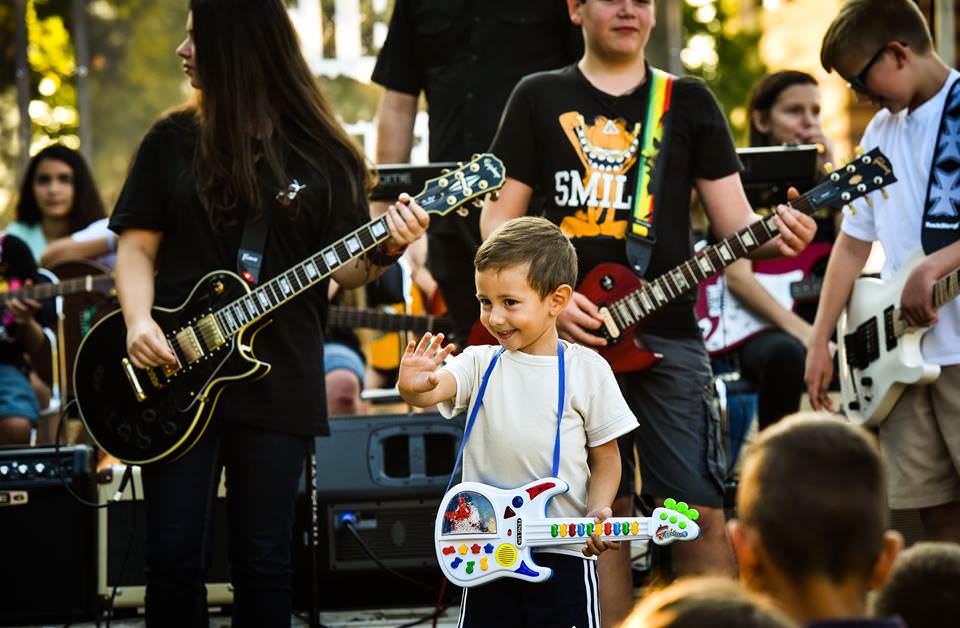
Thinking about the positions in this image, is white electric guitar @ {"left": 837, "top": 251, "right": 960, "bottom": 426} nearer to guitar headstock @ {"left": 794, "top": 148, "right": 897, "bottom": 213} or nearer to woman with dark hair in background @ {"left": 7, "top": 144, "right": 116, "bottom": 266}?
guitar headstock @ {"left": 794, "top": 148, "right": 897, "bottom": 213}

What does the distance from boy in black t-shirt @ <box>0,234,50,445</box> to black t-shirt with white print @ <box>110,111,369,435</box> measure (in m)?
2.31

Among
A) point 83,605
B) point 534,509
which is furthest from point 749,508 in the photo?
point 83,605

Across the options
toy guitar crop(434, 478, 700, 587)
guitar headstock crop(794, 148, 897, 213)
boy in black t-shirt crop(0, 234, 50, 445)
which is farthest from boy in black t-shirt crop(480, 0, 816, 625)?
boy in black t-shirt crop(0, 234, 50, 445)

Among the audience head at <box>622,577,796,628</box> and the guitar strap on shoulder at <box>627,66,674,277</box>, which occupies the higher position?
the guitar strap on shoulder at <box>627,66,674,277</box>

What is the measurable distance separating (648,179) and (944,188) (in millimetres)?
918

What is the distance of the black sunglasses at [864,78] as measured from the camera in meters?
4.25

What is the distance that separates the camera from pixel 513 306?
337 cm

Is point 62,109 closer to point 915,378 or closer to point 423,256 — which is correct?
point 423,256

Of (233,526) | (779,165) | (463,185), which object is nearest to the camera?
(233,526)

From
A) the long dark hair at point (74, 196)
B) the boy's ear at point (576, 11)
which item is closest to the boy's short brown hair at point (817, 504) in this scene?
the boy's ear at point (576, 11)

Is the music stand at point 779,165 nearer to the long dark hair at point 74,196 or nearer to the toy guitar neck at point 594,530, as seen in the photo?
the toy guitar neck at point 594,530

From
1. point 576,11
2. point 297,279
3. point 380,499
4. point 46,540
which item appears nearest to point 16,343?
point 46,540

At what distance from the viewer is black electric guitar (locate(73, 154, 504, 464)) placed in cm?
385

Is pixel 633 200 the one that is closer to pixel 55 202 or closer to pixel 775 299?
pixel 775 299
